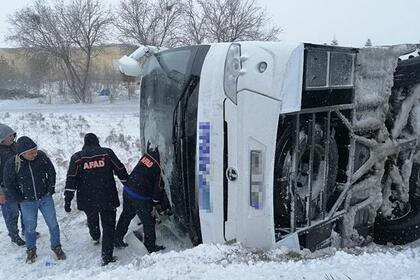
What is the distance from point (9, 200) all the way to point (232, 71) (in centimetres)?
371

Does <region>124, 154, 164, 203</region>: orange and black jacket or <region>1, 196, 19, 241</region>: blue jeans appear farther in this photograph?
<region>1, 196, 19, 241</region>: blue jeans

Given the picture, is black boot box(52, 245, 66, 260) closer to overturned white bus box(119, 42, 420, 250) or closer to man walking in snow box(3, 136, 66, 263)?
man walking in snow box(3, 136, 66, 263)

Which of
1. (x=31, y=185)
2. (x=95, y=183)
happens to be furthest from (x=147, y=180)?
(x=31, y=185)

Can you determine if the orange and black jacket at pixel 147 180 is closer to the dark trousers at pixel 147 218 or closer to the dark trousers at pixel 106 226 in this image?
the dark trousers at pixel 147 218

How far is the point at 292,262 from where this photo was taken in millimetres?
2902

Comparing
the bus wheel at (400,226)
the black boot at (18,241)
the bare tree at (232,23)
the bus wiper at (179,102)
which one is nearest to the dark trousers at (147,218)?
the bus wiper at (179,102)

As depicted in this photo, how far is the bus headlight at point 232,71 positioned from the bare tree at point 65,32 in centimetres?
2745

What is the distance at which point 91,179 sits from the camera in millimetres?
4684

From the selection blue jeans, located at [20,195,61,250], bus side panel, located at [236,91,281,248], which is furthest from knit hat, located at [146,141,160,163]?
blue jeans, located at [20,195,61,250]

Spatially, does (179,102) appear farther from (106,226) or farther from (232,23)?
(232,23)

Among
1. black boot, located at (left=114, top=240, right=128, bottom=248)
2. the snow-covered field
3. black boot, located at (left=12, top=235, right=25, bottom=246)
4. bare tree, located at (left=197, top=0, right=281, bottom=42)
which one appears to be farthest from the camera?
bare tree, located at (left=197, top=0, right=281, bottom=42)

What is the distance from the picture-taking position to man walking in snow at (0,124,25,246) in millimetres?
5328

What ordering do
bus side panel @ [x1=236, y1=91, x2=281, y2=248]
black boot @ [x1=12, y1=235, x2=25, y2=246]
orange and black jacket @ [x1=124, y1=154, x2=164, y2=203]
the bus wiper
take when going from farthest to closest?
black boot @ [x1=12, y1=235, x2=25, y2=246] → orange and black jacket @ [x1=124, y1=154, x2=164, y2=203] → the bus wiper → bus side panel @ [x1=236, y1=91, x2=281, y2=248]

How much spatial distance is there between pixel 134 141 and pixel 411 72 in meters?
7.56
